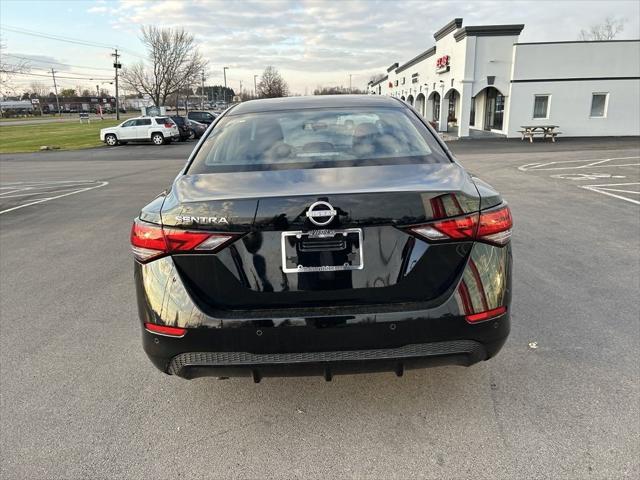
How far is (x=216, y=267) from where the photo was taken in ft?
7.20

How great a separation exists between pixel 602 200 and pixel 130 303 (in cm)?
841

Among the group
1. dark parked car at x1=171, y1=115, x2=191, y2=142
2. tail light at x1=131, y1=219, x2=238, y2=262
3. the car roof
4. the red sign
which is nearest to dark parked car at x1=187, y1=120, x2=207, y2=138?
dark parked car at x1=171, y1=115, x2=191, y2=142

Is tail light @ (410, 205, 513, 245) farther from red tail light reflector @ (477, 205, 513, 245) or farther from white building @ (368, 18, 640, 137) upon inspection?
white building @ (368, 18, 640, 137)

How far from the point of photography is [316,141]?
304cm

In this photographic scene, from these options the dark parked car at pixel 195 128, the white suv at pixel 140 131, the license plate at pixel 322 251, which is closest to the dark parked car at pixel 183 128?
the dark parked car at pixel 195 128

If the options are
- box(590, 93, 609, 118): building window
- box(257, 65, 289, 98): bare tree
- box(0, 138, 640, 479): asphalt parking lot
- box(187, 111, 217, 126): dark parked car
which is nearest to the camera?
box(0, 138, 640, 479): asphalt parking lot

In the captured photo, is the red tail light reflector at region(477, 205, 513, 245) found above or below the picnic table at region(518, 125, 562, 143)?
above

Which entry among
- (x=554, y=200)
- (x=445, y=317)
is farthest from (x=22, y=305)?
(x=554, y=200)

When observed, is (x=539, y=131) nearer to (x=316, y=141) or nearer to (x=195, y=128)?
(x=195, y=128)

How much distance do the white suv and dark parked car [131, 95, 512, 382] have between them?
97.1 ft

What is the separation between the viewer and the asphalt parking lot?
237cm

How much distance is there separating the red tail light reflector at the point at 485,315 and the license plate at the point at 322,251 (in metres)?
0.57

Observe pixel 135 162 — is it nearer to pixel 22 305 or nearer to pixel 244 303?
pixel 22 305

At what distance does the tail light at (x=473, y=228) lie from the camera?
216 cm
